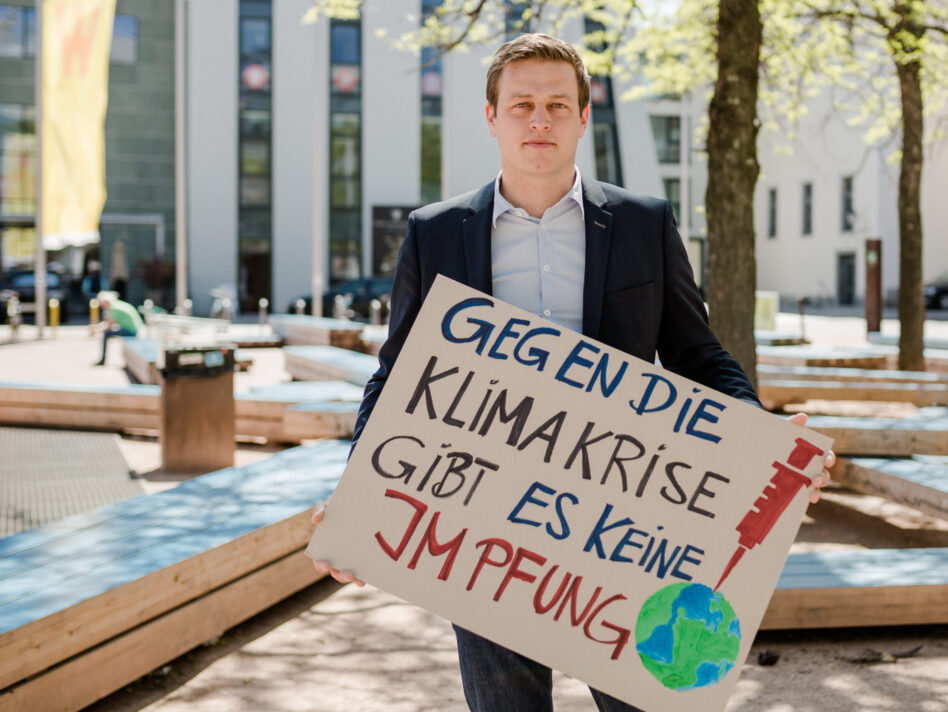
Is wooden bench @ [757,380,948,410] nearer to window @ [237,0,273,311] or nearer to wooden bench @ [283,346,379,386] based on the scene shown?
wooden bench @ [283,346,379,386]

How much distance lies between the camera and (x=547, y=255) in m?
2.25

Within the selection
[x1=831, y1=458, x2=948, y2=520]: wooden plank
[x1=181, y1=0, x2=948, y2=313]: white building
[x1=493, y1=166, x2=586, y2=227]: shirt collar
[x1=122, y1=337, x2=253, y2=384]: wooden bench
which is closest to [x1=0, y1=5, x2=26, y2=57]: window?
[x1=181, y1=0, x2=948, y2=313]: white building

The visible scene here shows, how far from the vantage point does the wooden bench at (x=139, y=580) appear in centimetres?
332

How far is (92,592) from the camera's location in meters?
3.53

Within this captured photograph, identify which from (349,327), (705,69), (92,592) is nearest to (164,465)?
(92,592)

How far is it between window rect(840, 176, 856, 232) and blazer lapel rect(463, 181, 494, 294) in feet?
147

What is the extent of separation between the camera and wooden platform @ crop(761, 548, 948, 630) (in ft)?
14.4

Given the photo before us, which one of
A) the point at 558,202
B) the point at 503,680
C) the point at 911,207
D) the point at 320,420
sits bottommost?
the point at 320,420

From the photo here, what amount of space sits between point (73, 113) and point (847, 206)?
121 feet

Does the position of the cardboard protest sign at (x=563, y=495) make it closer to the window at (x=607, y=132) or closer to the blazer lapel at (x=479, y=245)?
the blazer lapel at (x=479, y=245)

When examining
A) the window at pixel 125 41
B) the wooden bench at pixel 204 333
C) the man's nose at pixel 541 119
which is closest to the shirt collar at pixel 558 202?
the man's nose at pixel 541 119

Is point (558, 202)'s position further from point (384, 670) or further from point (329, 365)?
point (329, 365)

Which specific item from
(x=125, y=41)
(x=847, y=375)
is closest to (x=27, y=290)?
(x=125, y=41)

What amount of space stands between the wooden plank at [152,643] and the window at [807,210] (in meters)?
45.8
